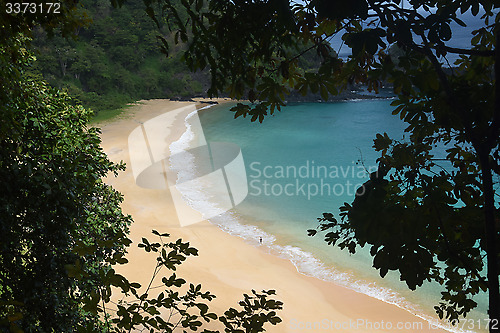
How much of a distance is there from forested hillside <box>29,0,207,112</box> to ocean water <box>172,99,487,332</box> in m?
6.97

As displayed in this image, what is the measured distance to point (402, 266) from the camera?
1.40m

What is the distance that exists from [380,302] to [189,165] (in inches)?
488

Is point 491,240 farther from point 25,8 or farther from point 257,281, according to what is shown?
point 257,281

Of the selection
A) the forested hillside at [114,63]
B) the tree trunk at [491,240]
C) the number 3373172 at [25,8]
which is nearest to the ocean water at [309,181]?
the tree trunk at [491,240]

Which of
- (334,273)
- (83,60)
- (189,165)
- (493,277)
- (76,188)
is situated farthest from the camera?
(83,60)

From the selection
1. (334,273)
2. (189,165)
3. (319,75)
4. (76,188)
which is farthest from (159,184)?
(319,75)

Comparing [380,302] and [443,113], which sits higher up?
[443,113]

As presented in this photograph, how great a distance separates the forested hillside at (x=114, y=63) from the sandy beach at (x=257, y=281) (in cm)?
2172

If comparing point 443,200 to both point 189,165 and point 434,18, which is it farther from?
point 189,165

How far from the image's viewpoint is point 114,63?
127 ft

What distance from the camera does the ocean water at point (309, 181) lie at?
35.1ft
